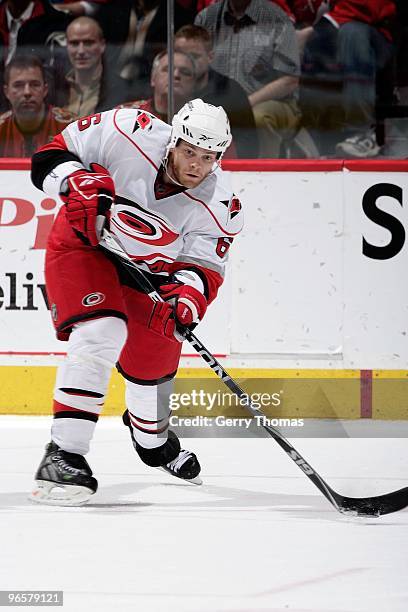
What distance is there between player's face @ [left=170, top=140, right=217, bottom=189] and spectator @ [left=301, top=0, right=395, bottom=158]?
1.36 metres

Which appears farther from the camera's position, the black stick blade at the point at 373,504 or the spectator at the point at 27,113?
the spectator at the point at 27,113

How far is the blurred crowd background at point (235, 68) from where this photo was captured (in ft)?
14.3

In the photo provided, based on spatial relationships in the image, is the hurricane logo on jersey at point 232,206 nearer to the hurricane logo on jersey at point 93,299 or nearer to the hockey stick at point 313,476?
the hockey stick at point 313,476

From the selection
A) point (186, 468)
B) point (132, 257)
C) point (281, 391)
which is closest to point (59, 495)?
point (186, 468)

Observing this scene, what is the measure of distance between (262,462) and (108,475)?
53 cm

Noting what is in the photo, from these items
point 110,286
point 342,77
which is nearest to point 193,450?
point 110,286

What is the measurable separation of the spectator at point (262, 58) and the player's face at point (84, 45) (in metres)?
0.39

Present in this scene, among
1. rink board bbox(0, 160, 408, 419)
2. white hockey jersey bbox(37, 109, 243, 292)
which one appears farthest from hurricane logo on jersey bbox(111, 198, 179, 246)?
rink board bbox(0, 160, 408, 419)

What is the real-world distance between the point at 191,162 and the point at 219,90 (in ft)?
4.67

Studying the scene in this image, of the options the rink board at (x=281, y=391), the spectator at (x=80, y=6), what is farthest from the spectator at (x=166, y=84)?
the rink board at (x=281, y=391)

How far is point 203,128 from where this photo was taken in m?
2.98

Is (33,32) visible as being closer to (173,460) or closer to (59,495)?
(173,460)

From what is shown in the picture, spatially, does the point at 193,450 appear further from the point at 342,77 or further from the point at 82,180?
the point at 342,77

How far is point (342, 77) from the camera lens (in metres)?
4.37
